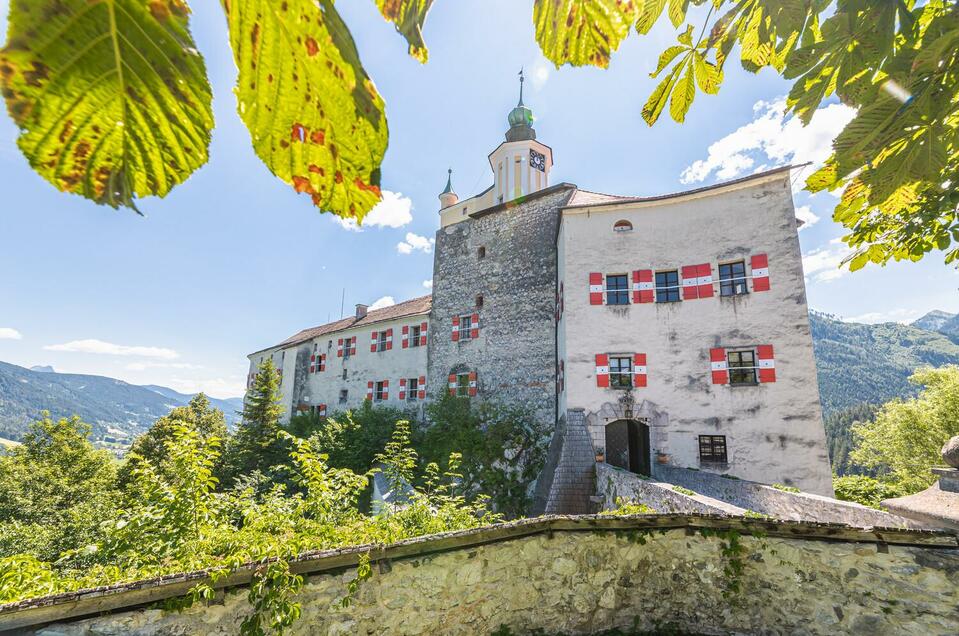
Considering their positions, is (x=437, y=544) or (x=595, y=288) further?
(x=595, y=288)

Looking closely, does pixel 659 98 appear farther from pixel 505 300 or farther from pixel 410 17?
pixel 505 300

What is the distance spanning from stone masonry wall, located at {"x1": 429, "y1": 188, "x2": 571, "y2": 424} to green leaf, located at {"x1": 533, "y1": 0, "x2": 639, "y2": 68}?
13.9 meters

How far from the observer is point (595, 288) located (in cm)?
1251

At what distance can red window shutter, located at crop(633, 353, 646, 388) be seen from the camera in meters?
11.5

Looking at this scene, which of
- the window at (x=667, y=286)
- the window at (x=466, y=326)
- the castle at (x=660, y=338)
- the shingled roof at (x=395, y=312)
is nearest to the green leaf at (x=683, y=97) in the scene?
the castle at (x=660, y=338)

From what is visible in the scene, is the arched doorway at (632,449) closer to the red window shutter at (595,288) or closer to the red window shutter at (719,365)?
the red window shutter at (719,365)

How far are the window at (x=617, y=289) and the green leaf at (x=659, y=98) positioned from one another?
35.8 feet

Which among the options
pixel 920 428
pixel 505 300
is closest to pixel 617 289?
pixel 505 300

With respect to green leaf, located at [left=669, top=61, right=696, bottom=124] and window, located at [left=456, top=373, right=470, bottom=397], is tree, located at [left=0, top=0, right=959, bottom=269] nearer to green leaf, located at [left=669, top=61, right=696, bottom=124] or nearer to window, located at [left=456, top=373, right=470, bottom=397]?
green leaf, located at [left=669, top=61, right=696, bottom=124]

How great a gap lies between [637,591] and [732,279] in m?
9.65

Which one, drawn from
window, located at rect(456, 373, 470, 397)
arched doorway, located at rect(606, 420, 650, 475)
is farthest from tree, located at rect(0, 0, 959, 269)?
window, located at rect(456, 373, 470, 397)

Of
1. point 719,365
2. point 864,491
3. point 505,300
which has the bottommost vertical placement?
point 864,491

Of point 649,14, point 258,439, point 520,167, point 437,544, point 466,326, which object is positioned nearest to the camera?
point 649,14

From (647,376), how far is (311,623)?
33.6ft
